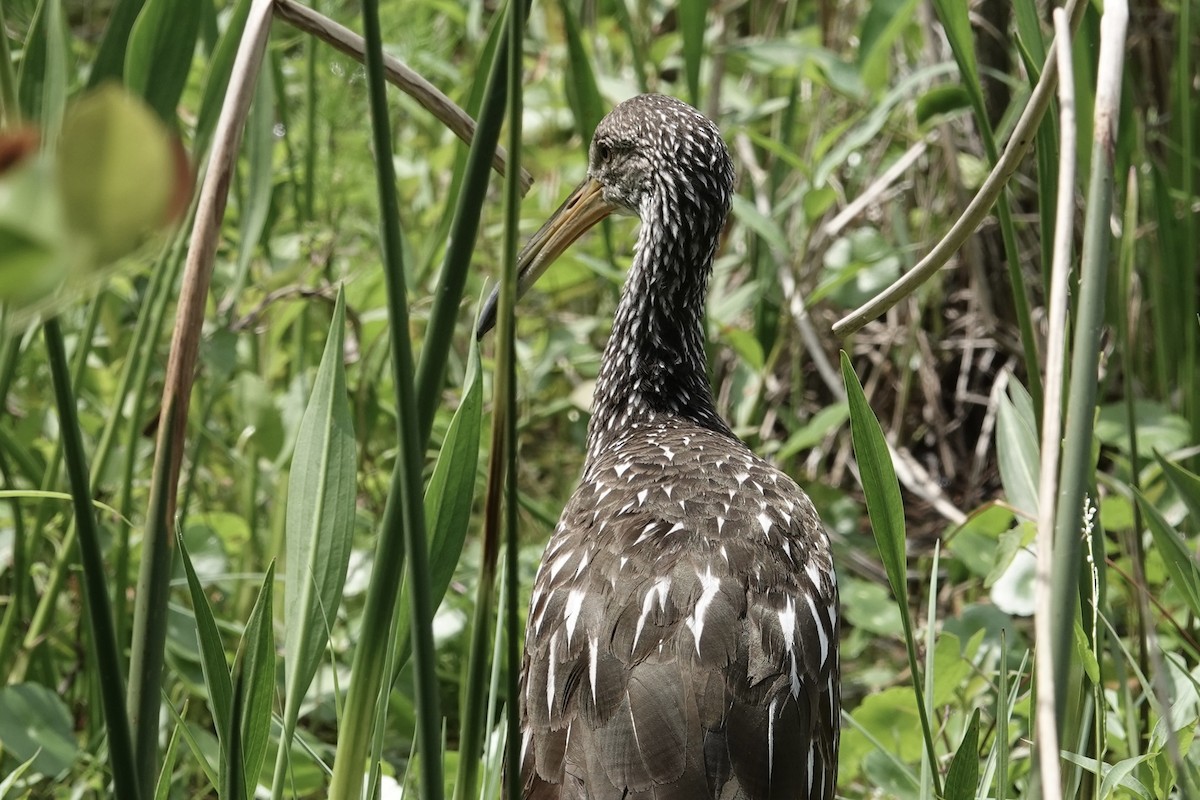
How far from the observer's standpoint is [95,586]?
974 millimetres

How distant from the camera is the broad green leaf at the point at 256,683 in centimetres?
134

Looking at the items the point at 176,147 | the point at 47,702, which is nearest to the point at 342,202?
the point at 47,702

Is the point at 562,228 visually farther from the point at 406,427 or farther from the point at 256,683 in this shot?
the point at 406,427

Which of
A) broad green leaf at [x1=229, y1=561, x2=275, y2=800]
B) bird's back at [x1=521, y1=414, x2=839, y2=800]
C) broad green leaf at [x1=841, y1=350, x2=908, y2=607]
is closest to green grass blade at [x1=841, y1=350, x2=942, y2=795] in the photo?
broad green leaf at [x1=841, y1=350, x2=908, y2=607]

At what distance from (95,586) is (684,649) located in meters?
1.00

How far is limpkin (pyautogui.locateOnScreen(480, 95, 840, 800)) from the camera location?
175 centimetres

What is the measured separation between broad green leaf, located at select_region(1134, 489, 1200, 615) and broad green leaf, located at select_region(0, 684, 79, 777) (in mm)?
1813

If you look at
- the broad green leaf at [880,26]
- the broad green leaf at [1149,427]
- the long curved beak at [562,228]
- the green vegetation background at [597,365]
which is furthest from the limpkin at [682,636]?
the broad green leaf at [1149,427]

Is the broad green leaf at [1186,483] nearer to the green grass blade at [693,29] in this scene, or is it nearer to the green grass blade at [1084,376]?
the green grass blade at [1084,376]

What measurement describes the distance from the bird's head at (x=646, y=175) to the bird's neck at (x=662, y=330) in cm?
3

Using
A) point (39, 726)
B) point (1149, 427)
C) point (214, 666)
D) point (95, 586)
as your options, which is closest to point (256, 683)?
point (214, 666)

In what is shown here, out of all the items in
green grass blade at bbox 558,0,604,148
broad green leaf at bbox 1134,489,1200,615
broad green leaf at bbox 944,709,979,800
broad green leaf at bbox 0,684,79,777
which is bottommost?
broad green leaf at bbox 0,684,79,777

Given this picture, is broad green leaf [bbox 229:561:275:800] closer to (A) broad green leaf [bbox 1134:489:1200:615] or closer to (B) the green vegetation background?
(B) the green vegetation background

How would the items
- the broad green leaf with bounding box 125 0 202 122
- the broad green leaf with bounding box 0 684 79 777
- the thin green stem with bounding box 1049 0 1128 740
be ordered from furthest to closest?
the broad green leaf with bounding box 0 684 79 777 < the broad green leaf with bounding box 125 0 202 122 < the thin green stem with bounding box 1049 0 1128 740
